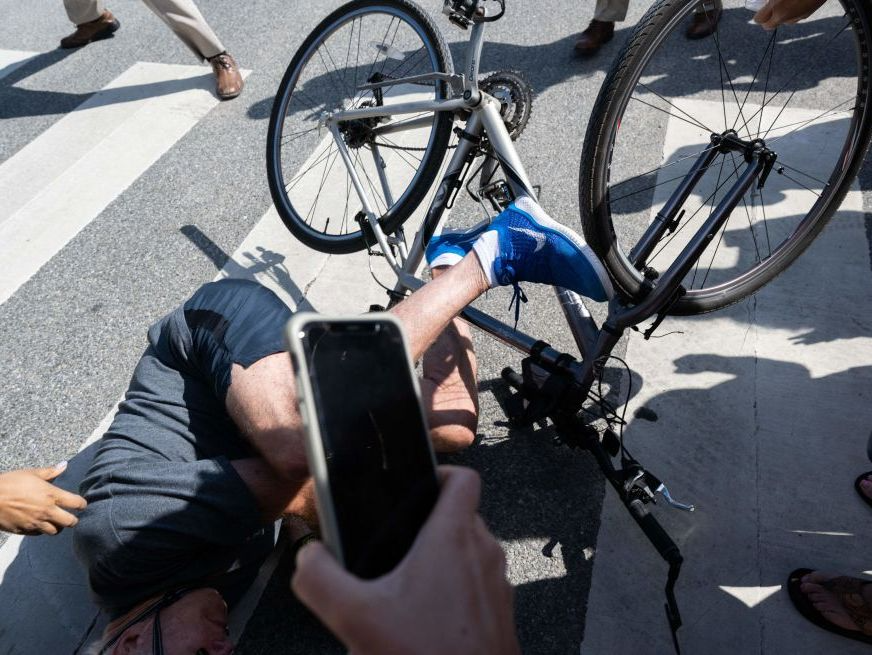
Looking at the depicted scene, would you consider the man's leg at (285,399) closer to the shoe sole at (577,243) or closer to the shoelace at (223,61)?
the shoe sole at (577,243)

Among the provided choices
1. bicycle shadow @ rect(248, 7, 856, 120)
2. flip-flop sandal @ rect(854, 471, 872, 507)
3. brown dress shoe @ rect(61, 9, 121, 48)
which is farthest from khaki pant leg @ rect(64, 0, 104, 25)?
flip-flop sandal @ rect(854, 471, 872, 507)

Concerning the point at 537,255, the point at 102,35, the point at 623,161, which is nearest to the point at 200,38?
the point at 102,35

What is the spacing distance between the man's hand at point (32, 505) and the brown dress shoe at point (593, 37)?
363 centimetres

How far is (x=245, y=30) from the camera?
4566 millimetres

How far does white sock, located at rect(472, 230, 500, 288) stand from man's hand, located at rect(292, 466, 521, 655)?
39.1 inches

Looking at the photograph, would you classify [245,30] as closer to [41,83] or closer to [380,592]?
[41,83]

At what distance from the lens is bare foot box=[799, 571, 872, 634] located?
65.9 inches

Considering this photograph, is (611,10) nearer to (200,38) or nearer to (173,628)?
(200,38)

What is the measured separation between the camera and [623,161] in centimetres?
318

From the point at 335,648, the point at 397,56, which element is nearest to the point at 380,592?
the point at 335,648

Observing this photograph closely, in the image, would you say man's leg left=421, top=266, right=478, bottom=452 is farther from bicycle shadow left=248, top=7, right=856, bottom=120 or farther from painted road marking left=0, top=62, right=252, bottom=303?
painted road marking left=0, top=62, right=252, bottom=303

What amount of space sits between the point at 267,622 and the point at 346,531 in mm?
1345

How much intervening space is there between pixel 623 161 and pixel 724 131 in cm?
81

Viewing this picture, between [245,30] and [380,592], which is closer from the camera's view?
[380,592]
